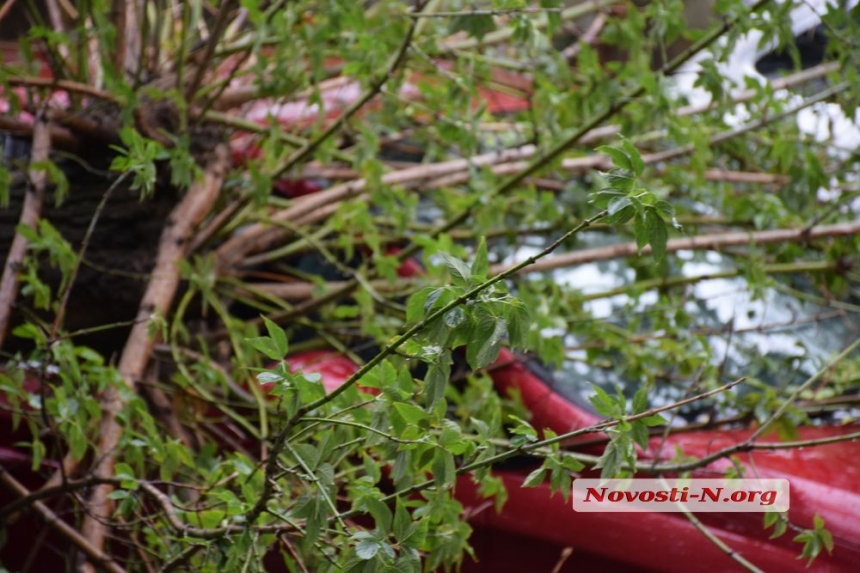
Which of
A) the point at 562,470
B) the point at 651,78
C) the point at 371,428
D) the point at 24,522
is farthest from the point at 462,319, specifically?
the point at 24,522

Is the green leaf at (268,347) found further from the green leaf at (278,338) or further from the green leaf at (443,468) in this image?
the green leaf at (443,468)

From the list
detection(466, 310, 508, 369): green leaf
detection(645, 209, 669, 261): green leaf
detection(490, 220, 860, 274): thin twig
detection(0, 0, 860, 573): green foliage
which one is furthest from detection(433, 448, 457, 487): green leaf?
detection(490, 220, 860, 274): thin twig

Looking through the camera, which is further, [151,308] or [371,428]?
[151,308]

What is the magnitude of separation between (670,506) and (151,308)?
975mm

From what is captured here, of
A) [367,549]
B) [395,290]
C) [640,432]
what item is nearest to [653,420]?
[640,432]

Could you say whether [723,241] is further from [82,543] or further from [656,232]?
[82,543]

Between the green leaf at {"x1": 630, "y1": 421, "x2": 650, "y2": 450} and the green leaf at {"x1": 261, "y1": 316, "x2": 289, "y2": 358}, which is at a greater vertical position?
the green leaf at {"x1": 261, "y1": 316, "x2": 289, "y2": 358}

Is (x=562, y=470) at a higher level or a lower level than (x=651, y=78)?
lower

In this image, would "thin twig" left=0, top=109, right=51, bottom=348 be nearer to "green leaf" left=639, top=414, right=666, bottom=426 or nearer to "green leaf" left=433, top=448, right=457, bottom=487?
"green leaf" left=433, top=448, right=457, bottom=487

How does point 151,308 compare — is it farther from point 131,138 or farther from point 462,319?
point 462,319

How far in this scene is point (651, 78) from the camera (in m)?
1.66

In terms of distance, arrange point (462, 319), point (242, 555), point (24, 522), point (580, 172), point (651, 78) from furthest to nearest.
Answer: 1. point (580, 172)
2. point (24, 522)
3. point (651, 78)
4. point (242, 555)
5. point (462, 319)

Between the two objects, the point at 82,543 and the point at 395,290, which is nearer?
the point at 82,543

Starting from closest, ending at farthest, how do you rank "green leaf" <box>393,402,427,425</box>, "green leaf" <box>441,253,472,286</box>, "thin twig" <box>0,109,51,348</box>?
1. "green leaf" <box>441,253,472,286</box>
2. "green leaf" <box>393,402,427,425</box>
3. "thin twig" <box>0,109,51,348</box>
